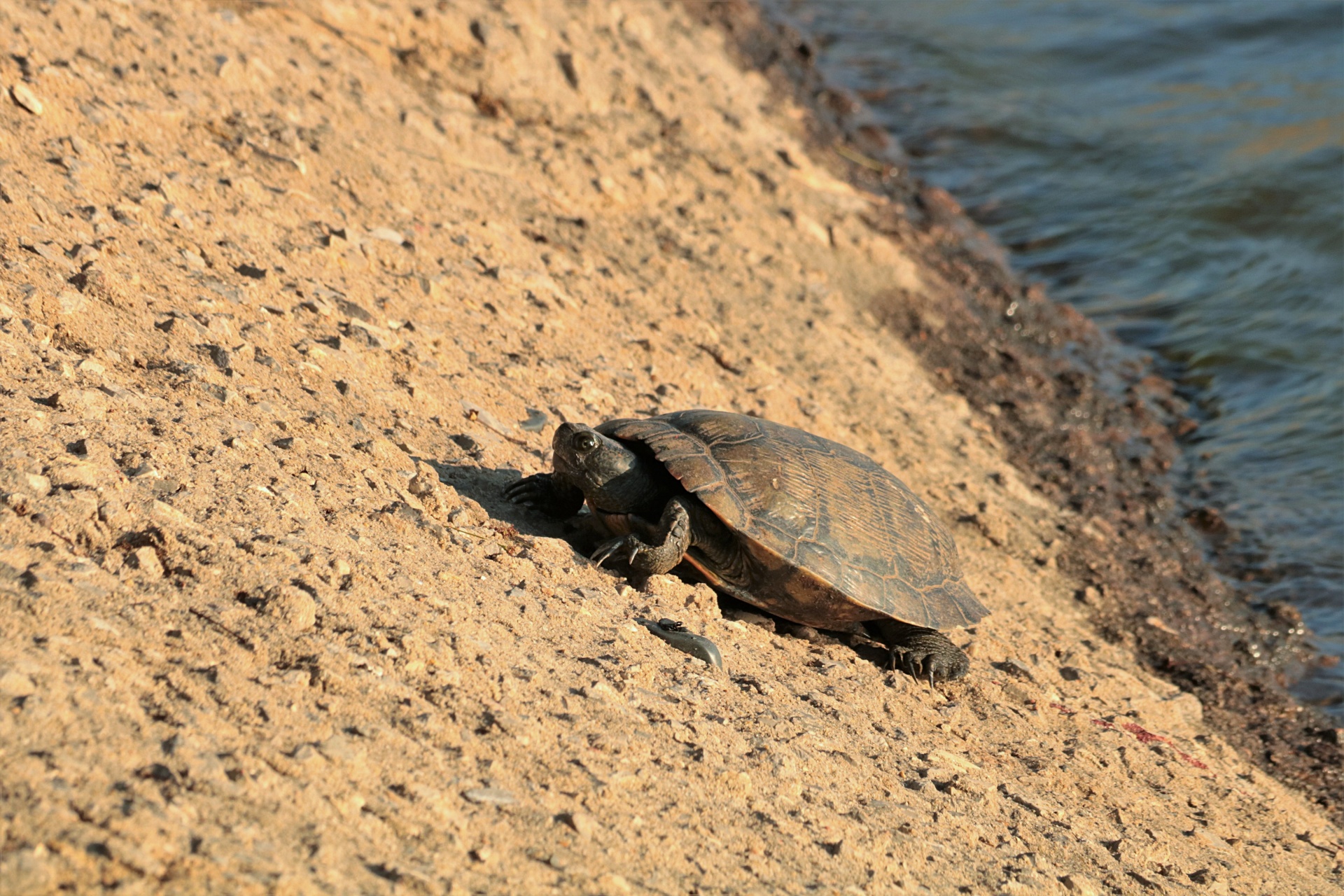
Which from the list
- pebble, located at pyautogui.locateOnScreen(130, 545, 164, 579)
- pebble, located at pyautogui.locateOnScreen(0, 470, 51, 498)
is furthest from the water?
pebble, located at pyautogui.locateOnScreen(0, 470, 51, 498)

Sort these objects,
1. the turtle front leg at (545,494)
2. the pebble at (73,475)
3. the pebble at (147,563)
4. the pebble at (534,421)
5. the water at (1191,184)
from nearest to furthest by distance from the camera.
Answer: the pebble at (147,563), the pebble at (73,475), the turtle front leg at (545,494), the pebble at (534,421), the water at (1191,184)

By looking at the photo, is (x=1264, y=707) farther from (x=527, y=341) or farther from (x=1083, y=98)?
(x=1083, y=98)

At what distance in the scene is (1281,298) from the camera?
10266 mm

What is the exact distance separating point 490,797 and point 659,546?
152cm

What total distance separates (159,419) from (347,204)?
90.8 inches

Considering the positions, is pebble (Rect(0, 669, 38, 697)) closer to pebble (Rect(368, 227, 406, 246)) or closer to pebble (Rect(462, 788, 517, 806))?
pebble (Rect(462, 788, 517, 806))

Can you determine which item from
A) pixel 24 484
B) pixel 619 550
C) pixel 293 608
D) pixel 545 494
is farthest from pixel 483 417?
pixel 24 484

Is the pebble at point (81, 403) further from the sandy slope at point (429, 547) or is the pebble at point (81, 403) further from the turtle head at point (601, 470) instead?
the turtle head at point (601, 470)

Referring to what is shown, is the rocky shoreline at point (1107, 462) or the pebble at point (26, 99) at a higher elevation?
the rocky shoreline at point (1107, 462)

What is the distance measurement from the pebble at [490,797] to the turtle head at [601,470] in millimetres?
1640

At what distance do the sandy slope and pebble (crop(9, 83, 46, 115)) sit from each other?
0.04 meters

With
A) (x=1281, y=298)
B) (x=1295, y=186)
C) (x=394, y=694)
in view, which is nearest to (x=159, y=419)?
(x=394, y=694)

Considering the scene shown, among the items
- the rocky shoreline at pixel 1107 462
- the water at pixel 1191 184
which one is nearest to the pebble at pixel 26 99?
A: the rocky shoreline at pixel 1107 462

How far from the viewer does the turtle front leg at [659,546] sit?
4262 millimetres
